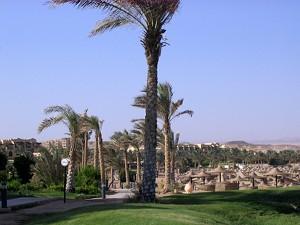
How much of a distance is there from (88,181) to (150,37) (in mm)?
20486

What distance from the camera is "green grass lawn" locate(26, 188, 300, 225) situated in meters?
11.3

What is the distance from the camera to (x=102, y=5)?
18250 mm

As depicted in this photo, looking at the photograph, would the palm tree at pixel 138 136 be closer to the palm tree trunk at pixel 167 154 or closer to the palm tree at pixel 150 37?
the palm tree trunk at pixel 167 154

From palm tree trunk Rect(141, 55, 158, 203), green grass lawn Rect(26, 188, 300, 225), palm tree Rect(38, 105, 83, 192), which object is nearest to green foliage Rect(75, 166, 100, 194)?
palm tree Rect(38, 105, 83, 192)

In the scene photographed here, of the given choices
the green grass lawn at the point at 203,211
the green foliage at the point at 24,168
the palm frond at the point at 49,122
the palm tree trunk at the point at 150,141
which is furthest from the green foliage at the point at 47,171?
the palm tree trunk at the point at 150,141

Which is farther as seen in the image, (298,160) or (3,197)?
(298,160)

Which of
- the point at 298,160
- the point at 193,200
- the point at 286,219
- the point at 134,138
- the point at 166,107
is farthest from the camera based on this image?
the point at 298,160

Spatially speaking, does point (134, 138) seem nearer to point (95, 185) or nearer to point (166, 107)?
point (95, 185)

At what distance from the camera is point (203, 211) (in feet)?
50.8

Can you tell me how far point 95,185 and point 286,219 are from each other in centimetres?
2186

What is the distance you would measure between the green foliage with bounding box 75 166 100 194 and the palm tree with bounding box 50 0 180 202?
15.5 metres

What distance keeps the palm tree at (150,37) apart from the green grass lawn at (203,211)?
3.90ft

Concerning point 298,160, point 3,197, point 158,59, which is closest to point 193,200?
point 158,59

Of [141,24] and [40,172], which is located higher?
[141,24]
